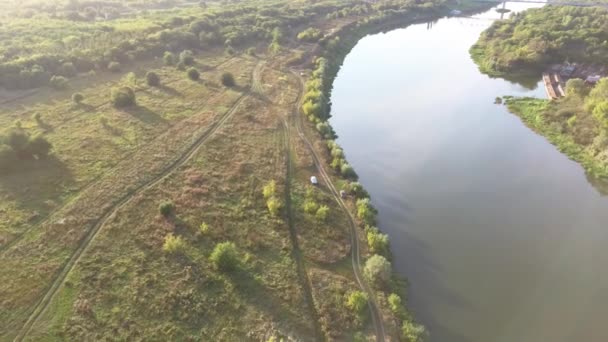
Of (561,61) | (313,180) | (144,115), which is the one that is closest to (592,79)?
(561,61)

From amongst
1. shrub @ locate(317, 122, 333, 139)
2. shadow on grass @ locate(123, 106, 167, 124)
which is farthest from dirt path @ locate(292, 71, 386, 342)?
shadow on grass @ locate(123, 106, 167, 124)

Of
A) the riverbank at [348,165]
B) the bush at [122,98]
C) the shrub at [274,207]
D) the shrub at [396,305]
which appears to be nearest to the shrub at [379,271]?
the riverbank at [348,165]

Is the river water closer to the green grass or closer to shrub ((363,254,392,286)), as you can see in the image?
the green grass

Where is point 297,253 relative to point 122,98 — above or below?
below

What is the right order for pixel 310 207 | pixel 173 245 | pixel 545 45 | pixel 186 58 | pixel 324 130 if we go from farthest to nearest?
pixel 545 45 < pixel 186 58 < pixel 324 130 < pixel 310 207 < pixel 173 245

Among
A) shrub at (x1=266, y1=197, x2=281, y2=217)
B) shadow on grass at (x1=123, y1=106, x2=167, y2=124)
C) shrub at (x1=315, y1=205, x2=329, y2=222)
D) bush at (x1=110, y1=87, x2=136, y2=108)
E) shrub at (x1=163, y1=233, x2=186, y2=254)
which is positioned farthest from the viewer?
bush at (x1=110, y1=87, x2=136, y2=108)


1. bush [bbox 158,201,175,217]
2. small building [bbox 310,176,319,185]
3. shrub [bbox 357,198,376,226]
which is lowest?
shrub [bbox 357,198,376,226]

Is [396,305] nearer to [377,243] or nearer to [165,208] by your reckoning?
[377,243]
